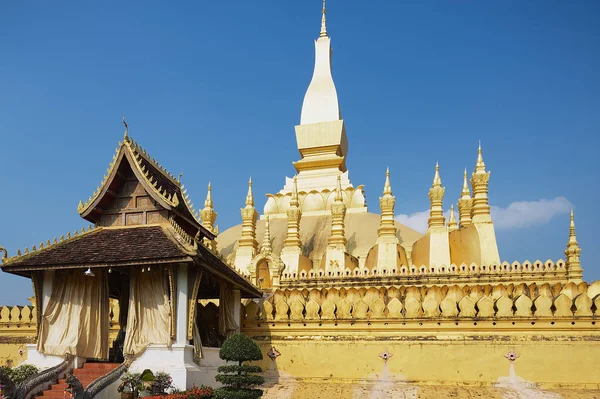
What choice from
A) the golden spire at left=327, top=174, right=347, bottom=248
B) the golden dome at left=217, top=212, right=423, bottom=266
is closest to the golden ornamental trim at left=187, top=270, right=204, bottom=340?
the golden spire at left=327, top=174, right=347, bottom=248

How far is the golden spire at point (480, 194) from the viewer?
25.1m

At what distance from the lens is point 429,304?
50.3 ft

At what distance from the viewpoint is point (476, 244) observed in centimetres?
2467

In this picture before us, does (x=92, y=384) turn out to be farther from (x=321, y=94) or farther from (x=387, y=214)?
(x=321, y=94)

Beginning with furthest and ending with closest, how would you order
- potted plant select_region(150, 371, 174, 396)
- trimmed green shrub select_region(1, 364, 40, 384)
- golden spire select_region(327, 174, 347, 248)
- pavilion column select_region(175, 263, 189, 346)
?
golden spire select_region(327, 174, 347, 248) → pavilion column select_region(175, 263, 189, 346) → trimmed green shrub select_region(1, 364, 40, 384) → potted plant select_region(150, 371, 174, 396)

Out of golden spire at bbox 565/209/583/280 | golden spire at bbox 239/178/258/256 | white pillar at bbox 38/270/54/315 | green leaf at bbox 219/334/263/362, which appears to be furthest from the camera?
golden spire at bbox 239/178/258/256

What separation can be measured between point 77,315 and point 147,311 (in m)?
1.74

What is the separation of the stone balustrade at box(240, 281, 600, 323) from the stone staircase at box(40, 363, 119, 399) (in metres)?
4.42

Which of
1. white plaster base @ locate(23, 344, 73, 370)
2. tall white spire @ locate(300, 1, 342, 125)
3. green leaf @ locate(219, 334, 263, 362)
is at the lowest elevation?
white plaster base @ locate(23, 344, 73, 370)

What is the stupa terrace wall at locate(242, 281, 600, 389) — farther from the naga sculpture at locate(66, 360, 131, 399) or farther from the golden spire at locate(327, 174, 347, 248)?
the golden spire at locate(327, 174, 347, 248)

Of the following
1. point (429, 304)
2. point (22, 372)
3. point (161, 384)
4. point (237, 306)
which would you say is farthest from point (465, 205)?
point (22, 372)

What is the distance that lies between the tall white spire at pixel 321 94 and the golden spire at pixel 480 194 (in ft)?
40.6

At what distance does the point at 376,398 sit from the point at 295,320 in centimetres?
322

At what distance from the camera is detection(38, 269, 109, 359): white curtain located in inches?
545
